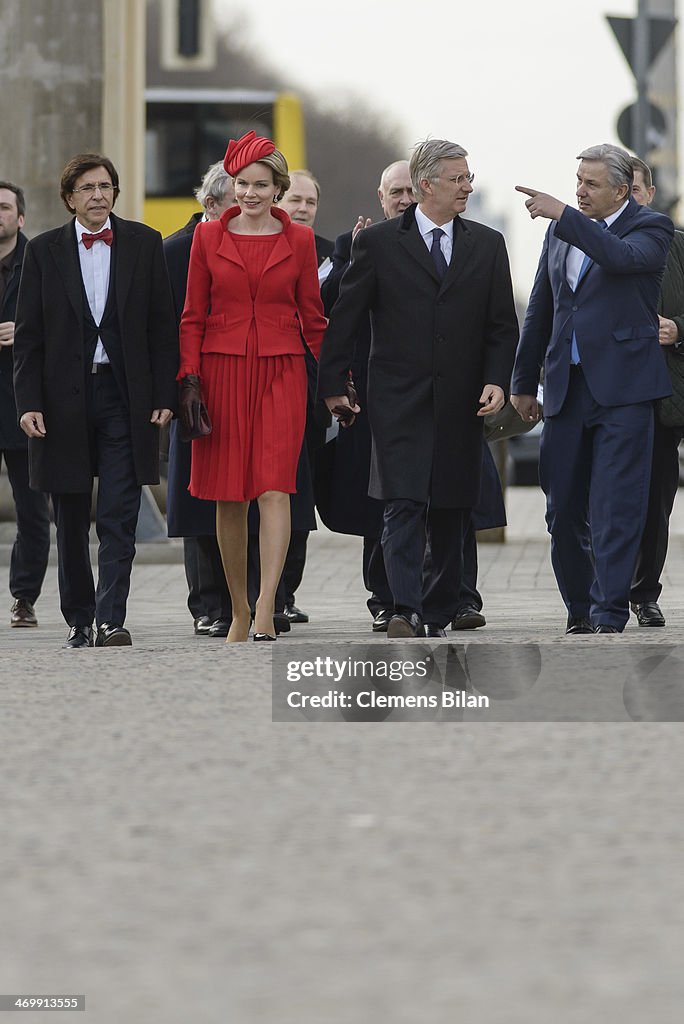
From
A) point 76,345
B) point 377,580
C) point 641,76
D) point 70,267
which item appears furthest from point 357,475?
point 641,76

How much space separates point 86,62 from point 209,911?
38.1 ft

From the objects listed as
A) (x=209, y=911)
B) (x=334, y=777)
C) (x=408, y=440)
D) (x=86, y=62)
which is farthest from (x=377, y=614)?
(x=86, y=62)

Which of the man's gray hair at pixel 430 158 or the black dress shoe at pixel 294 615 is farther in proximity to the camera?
the black dress shoe at pixel 294 615

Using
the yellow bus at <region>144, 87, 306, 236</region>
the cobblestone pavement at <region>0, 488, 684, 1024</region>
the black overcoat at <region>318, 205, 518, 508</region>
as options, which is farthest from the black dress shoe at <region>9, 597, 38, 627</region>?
the yellow bus at <region>144, 87, 306, 236</region>

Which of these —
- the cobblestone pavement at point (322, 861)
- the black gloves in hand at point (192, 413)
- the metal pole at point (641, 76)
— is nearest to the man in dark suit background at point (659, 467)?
the black gloves in hand at point (192, 413)

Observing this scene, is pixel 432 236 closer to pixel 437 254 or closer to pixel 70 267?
pixel 437 254

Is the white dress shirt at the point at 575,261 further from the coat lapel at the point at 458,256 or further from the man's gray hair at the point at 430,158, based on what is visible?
the man's gray hair at the point at 430,158

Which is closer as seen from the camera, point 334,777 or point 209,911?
point 209,911

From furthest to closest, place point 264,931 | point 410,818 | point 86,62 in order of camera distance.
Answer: point 86,62 < point 410,818 < point 264,931

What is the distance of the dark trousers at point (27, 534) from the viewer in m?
9.86

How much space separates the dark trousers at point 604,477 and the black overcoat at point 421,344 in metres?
0.35

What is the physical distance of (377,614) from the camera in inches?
371

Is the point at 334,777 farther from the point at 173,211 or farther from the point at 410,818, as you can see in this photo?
the point at 173,211

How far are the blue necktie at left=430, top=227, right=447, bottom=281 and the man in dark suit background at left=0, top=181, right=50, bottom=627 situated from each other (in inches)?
94.2
